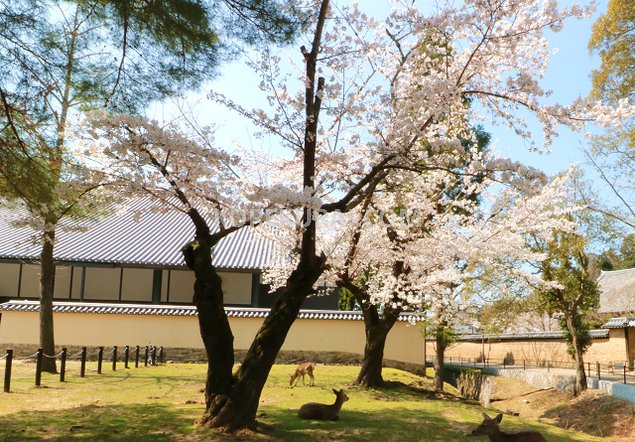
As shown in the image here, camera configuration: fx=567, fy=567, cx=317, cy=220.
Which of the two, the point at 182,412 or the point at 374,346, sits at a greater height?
the point at 374,346

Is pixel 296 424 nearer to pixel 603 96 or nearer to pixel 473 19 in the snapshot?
pixel 473 19

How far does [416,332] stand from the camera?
782 inches

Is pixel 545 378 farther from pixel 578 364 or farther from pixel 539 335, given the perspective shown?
pixel 539 335

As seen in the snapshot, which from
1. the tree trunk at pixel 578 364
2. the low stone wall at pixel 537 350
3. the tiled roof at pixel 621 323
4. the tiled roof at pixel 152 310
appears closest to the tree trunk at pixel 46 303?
the tiled roof at pixel 152 310

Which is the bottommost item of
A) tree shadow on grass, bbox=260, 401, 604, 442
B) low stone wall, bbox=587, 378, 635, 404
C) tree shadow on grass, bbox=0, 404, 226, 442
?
low stone wall, bbox=587, 378, 635, 404

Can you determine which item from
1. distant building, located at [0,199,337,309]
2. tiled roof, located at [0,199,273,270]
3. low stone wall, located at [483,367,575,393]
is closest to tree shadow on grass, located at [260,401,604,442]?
low stone wall, located at [483,367,575,393]

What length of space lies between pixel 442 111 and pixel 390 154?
2.99 feet

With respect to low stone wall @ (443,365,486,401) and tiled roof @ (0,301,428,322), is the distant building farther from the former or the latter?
low stone wall @ (443,365,486,401)

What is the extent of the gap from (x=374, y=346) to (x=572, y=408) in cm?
743

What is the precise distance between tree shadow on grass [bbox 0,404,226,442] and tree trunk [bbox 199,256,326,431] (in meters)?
0.34

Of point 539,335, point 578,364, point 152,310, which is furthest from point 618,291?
point 152,310

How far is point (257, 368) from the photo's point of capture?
7684mm

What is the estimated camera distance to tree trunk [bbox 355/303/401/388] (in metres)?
13.5

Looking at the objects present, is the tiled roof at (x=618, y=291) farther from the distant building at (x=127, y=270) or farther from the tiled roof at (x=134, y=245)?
the tiled roof at (x=134, y=245)
